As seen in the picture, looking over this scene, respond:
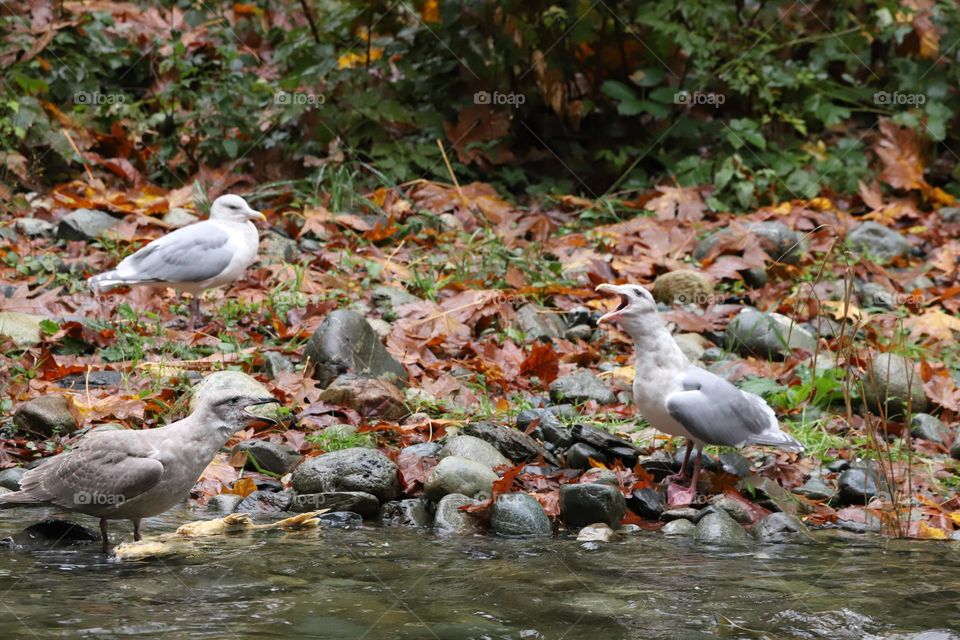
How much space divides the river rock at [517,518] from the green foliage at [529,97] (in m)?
5.05

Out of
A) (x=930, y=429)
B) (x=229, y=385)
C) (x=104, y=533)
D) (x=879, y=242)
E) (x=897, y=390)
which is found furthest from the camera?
(x=879, y=242)

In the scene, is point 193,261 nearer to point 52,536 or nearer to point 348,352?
point 348,352

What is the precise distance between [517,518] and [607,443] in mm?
890

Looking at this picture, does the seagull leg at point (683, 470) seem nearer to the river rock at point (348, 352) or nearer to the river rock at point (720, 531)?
the river rock at point (720, 531)

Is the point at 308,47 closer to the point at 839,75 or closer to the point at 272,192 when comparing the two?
the point at 272,192

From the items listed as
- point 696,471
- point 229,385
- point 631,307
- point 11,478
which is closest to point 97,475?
point 11,478

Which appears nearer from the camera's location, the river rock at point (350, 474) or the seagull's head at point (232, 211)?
the river rock at point (350, 474)

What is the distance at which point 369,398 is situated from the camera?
240 inches

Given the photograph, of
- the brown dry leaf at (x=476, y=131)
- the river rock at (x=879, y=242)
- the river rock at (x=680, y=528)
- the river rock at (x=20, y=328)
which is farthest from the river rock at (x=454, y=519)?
the brown dry leaf at (x=476, y=131)

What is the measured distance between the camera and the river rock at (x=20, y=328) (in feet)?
22.1

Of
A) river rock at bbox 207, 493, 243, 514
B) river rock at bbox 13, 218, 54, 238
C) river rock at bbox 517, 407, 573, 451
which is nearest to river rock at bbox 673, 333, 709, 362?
river rock at bbox 517, 407, 573, 451

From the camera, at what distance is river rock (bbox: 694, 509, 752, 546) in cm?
495

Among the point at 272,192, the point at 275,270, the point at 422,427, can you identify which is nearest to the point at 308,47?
the point at 272,192

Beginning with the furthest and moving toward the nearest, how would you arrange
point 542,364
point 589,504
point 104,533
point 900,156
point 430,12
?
point 900,156 → point 430,12 → point 542,364 → point 589,504 → point 104,533
